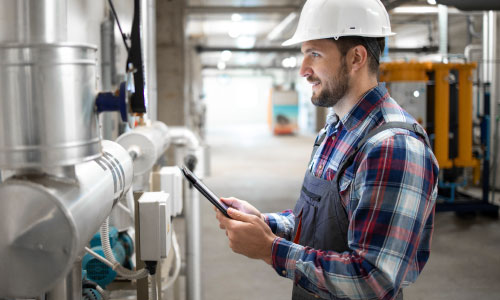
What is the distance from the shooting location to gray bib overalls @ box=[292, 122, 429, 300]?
127 centimetres

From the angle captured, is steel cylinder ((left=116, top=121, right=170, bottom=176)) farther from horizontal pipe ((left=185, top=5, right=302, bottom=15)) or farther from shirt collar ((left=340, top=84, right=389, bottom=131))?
horizontal pipe ((left=185, top=5, right=302, bottom=15))

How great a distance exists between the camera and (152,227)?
1596 millimetres

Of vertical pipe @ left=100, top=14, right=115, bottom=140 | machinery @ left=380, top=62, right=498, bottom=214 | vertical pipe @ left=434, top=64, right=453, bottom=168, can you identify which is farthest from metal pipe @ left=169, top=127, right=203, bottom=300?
vertical pipe @ left=434, top=64, right=453, bottom=168

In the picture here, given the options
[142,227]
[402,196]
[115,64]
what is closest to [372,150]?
[402,196]

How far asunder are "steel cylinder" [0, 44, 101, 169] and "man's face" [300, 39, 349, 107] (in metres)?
0.70

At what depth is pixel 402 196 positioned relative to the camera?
116 centimetres

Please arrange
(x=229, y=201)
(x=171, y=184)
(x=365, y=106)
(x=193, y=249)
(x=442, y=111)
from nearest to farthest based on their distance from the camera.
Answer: (x=365, y=106)
(x=229, y=201)
(x=171, y=184)
(x=193, y=249)
(x=442, y=111)

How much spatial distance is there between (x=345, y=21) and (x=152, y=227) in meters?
0.91

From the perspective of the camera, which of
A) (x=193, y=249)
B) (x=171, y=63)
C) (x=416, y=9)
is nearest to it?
(x=193, y=249)

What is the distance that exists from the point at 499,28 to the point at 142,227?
25.2 feet

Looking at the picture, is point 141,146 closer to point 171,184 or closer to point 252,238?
point 171,184

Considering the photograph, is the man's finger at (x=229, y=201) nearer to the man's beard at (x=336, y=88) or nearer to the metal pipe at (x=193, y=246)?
the man's beard at (x=336, y=88)

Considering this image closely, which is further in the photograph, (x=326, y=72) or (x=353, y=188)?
(x=326, y=72)

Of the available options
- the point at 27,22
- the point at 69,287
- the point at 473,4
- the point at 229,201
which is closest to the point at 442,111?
the point at 473,4
